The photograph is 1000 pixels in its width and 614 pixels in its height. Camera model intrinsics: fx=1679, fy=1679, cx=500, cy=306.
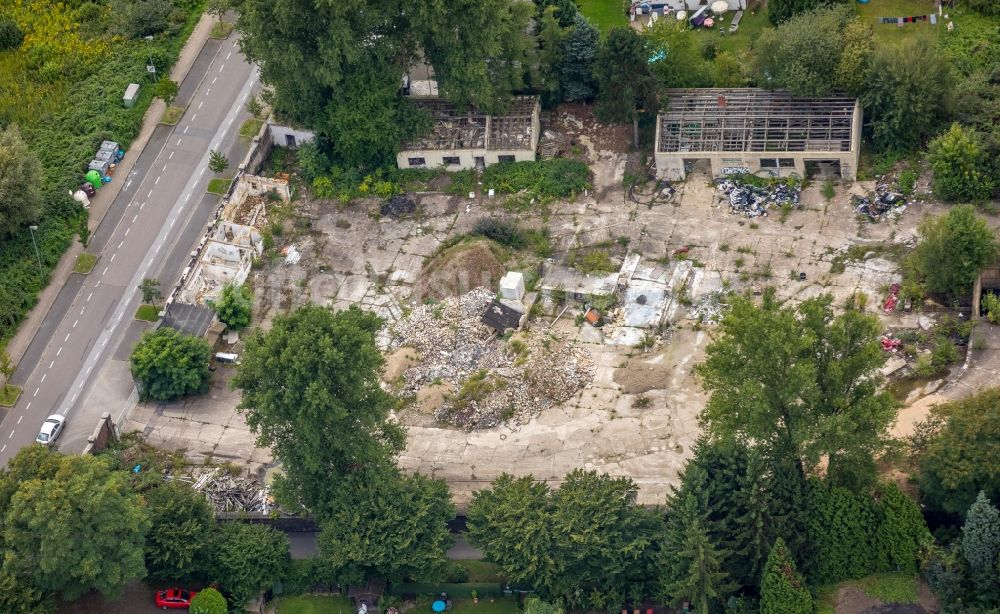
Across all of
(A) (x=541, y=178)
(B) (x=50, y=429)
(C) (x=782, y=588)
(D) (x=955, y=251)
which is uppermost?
(A) (x=541, y=178)

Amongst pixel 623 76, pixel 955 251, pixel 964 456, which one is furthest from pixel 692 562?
pixel 623 76

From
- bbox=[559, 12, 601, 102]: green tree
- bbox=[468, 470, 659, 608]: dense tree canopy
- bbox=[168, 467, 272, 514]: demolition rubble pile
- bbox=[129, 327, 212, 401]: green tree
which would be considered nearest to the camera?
bbox=[468, 470, 659, 608]: dense tree canopy

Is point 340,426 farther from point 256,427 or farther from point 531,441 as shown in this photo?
point 531,441

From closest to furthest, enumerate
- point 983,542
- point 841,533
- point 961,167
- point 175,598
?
point 983,542 → point 841,533 → point 175,598 → point 961,167

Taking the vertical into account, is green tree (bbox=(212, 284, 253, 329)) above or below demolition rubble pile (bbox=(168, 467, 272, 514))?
above

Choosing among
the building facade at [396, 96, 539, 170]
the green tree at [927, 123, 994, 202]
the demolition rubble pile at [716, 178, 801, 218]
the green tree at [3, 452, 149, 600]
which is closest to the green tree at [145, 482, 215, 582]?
the green tree at [3, 452, 149, 600]

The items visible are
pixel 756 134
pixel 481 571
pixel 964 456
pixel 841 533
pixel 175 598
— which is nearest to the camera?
pixel 964 456

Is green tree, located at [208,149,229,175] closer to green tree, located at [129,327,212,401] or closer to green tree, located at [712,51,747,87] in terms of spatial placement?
green tree, located at [129,327,212,401]

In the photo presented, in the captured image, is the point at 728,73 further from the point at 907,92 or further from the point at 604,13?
the point at 604,13
